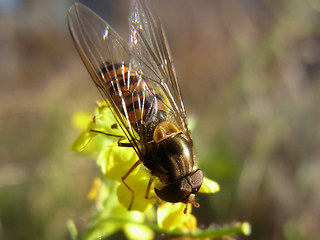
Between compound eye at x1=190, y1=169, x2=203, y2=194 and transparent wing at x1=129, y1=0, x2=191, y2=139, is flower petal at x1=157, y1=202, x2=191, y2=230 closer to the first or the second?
compound eye at x1=190, y1=169, x2=203, y2=194

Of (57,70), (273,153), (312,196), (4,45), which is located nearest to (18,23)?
(4,45)

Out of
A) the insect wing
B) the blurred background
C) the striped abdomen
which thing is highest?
the insect wing

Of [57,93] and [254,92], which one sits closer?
[254,92]

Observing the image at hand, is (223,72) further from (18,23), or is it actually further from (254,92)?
(18,23)

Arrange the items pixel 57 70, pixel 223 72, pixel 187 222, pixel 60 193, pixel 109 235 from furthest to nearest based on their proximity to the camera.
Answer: pixel 57 70 < pixel 223 72 < pixel 60 193 < pixel 109 235 < pixel 187 222

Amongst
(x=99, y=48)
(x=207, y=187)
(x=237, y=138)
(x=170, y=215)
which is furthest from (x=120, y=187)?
(x=237, y=138)

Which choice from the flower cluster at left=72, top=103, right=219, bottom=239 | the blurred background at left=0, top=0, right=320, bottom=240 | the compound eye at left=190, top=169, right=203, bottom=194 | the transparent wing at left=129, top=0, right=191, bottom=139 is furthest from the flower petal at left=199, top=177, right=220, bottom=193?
the blurred background at left=0, top=0, right=320, bottom=240
